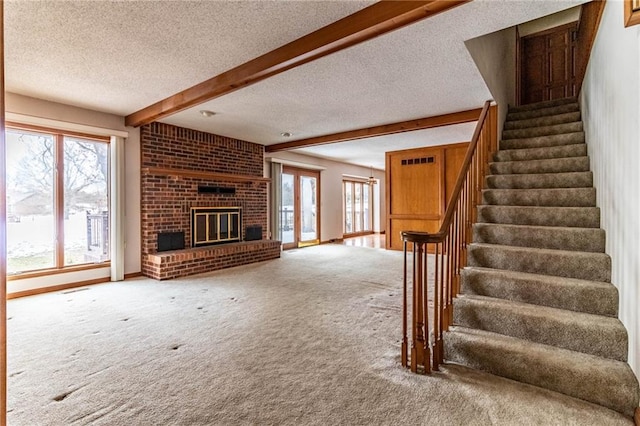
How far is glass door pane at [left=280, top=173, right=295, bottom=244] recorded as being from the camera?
312 inches

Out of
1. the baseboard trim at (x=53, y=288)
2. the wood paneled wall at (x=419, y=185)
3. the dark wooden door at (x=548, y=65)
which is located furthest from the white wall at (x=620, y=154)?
the baseboard trim at (x=53, y=288)

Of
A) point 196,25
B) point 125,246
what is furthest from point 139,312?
point 196,25

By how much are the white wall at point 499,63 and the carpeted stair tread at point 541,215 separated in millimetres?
1471

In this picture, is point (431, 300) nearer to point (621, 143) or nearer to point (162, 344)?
point (621, 143)

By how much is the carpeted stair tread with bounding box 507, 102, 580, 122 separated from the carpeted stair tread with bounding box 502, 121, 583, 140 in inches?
19.1

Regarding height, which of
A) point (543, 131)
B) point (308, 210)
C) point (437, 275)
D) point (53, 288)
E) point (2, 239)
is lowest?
point (53, 288)

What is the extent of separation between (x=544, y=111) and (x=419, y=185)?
296 centimetres

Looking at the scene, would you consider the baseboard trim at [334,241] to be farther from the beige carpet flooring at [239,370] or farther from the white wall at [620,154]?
the white wall at [620,154]

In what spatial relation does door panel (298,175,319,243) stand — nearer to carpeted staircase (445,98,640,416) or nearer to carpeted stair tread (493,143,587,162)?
carpeted stair tread (493,143,587,162)

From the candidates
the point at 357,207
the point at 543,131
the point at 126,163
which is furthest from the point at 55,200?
the point at 357,207

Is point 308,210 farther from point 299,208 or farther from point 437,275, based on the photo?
point 437,275

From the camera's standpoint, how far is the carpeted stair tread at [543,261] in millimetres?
2225

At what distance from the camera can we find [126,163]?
4.81m

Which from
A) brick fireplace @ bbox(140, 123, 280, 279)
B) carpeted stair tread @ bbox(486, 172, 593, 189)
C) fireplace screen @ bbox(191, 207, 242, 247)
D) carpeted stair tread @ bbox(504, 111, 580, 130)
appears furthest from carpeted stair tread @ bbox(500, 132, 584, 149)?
fireplace screen @ bbox(191, 207, 242, 247)
